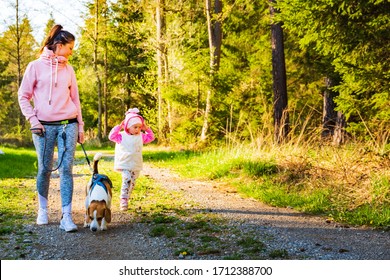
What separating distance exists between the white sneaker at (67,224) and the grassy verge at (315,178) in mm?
3094

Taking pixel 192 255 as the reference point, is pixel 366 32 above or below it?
above

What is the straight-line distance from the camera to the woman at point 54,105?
5.36 meters

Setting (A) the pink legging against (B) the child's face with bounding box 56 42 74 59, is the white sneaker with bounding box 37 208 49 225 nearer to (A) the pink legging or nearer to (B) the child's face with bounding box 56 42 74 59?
(A) the pink legging

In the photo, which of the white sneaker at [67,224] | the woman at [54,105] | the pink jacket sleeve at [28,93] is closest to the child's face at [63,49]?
the woman at [54,105]

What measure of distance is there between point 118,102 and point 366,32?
92.3 ft

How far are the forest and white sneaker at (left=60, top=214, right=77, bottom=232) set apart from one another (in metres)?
4.84

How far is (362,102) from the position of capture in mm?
8898

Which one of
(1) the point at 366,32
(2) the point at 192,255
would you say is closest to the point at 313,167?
(1) the point at 366,32

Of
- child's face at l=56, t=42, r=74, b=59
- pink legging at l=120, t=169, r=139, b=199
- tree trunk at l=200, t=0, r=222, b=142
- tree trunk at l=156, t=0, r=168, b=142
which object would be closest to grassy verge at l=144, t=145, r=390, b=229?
pink legging at l=120, t=169, r=139, b=199

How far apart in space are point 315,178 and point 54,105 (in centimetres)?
435

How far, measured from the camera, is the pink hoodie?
211 inches

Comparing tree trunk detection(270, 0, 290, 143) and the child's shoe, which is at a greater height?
tree trunk detection(270, 0, 290, 143)

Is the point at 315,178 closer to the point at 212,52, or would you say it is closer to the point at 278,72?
the point at 278,72
